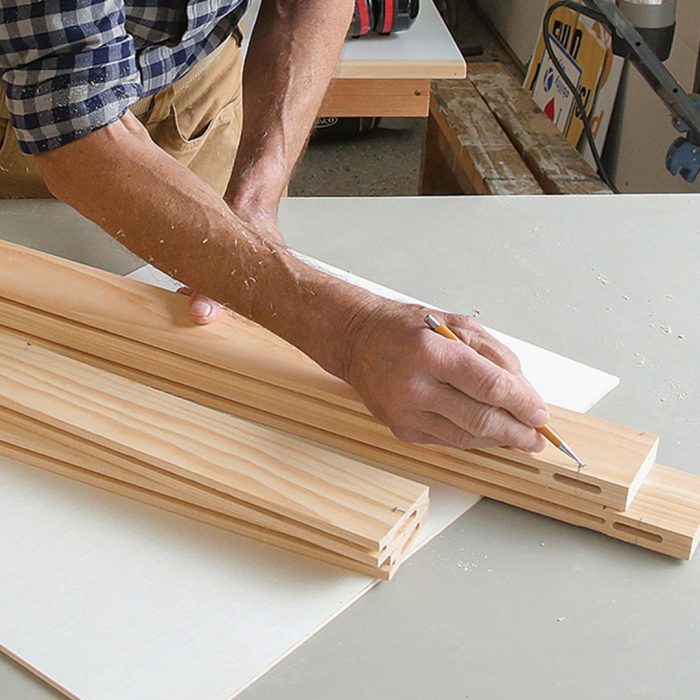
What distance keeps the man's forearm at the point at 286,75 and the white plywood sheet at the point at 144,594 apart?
67 cm

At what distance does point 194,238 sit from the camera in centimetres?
118

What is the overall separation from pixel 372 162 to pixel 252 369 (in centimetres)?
332

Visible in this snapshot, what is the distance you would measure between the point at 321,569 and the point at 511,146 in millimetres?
2349

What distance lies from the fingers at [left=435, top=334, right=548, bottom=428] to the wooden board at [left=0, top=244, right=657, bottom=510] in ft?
0.17

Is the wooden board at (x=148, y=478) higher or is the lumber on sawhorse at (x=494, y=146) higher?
the wooden board at (x=148, y=478)

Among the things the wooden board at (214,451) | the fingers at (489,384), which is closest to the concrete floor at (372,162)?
the wooden board at (214,451)

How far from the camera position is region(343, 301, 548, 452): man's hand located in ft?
3.46

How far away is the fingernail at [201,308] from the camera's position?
1.28 metres

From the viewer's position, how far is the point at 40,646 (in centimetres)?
94

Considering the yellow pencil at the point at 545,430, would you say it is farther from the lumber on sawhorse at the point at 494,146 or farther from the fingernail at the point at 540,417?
the lumber on sawhorse at the point at 494,146

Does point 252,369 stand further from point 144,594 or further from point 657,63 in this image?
point 657,63

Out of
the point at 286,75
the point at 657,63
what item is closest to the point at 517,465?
the point at 286,75

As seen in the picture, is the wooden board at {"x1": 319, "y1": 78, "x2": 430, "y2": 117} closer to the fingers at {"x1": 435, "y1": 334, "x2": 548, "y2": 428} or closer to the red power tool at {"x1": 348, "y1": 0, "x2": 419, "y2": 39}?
the red power tool at {"x1": 348, "y1": 0, "x2": 419, "y2": 39}

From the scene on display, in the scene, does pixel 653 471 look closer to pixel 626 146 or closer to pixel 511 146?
pixel 511 146
